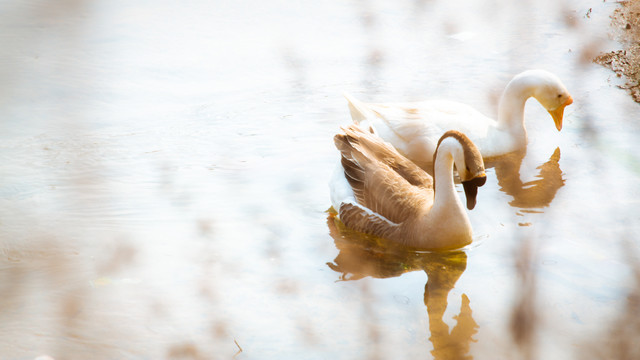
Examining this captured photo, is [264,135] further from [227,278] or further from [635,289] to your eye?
[635,289]

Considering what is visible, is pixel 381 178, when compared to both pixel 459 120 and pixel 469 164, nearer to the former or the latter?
pixel 469 164

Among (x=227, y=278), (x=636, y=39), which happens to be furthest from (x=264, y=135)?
(x=636, y=39)

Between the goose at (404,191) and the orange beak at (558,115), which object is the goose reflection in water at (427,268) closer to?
the goose at (404,191)

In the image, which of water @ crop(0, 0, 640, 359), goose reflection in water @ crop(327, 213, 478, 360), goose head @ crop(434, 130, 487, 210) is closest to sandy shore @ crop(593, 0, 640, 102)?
water @ crop(0, 0, 640, 359)

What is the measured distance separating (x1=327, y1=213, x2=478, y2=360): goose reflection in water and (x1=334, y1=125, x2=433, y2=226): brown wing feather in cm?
28

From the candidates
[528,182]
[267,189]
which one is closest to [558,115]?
[528,182]

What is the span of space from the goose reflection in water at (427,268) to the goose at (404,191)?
0.08 meters

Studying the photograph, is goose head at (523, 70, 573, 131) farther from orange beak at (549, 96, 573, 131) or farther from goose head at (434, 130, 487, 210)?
goose head at (434, 130, 487, 210)

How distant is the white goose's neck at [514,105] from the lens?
672 centimetres

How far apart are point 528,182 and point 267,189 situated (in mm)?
2455

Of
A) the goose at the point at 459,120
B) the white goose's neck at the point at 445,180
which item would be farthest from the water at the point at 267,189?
the white goose's neck at the point at 445,180

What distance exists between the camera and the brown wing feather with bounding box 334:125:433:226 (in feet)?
17.4

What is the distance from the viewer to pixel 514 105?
22.0 feet

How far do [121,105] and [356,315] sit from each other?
413cm
